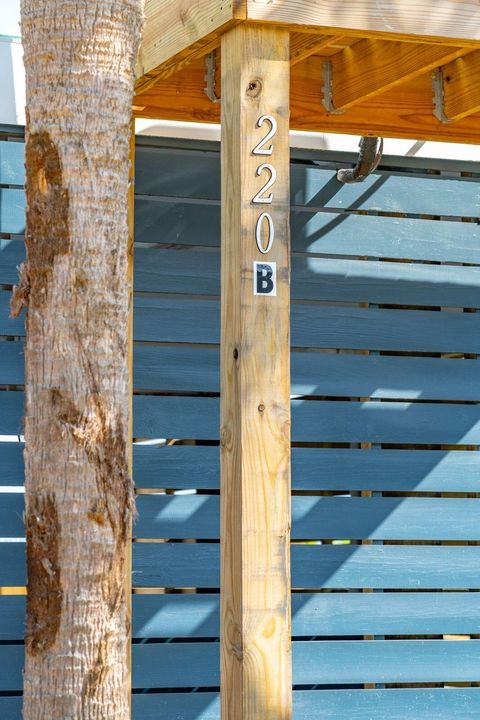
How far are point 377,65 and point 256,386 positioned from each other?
162cm

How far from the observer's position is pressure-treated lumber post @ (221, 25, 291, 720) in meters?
3.47

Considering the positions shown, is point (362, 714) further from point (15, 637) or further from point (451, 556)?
point (15, 637)

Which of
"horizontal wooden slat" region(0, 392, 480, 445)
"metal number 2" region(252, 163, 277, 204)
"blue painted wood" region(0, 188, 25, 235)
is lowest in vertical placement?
"horizontal wooden slat" region(0, 392, 480, 445)

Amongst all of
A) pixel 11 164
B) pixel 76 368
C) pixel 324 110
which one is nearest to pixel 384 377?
pixel 324 110

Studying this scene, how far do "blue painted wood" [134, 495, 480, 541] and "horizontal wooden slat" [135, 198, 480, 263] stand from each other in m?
1.29

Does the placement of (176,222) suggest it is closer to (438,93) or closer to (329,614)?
Result: (438,93)

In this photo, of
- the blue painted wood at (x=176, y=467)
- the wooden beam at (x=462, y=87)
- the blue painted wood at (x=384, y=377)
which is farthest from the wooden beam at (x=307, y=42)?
the blue painted wood at (x=176, y=467)

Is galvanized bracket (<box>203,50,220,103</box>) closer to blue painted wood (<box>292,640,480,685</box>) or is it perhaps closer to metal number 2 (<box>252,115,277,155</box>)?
metal number 2 (<box>252,115,277,155</box>)

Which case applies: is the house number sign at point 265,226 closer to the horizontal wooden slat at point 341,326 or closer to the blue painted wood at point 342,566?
the horizontal wooden slat at point 341,326

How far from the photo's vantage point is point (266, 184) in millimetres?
3574

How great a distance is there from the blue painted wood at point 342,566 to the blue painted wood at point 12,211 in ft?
5.39

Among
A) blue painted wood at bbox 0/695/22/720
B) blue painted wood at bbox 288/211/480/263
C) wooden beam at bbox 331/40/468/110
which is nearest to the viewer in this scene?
wooden beam at bbox 331/40/468/110

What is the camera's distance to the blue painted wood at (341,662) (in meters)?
5.47

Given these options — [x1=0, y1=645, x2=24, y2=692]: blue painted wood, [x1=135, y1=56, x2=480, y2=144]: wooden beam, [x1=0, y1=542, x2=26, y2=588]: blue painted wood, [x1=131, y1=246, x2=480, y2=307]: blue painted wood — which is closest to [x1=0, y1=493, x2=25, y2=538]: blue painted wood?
[x1=0, y1=542, x2=26, y2=588]: blue painted wood
